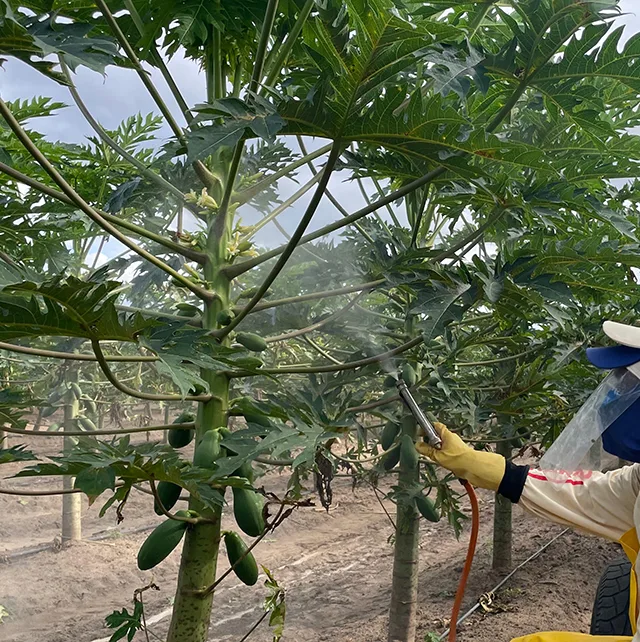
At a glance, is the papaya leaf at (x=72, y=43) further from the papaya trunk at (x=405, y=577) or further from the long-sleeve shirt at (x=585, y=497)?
the papaya trunk at (x=405, y=577)

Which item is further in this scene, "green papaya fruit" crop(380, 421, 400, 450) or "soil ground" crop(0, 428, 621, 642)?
"soil ground" crop(0, 428, 621, 642)

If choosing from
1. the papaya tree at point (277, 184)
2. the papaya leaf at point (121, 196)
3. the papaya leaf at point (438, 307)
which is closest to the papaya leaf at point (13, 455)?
the papaya tree at point (277, 184)

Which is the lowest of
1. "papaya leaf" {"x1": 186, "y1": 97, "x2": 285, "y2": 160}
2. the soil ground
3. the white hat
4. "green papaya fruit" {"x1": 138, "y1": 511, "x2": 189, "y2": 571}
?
the soil ground

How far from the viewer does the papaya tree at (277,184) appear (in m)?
1.19

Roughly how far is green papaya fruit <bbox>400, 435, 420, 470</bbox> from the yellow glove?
1.25 metres

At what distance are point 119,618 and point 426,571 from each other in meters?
4.04

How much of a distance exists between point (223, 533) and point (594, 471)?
1074 millimetres

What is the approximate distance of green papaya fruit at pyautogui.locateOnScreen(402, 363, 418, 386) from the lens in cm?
295

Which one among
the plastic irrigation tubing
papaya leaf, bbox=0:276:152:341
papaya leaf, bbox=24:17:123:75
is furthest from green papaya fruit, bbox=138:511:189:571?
the plastic irrigation tubing

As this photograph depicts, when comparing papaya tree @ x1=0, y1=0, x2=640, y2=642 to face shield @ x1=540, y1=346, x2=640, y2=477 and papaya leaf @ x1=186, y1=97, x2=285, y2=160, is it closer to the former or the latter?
papaya leaf @ x1=186, y1=97, x2=285, y2=160

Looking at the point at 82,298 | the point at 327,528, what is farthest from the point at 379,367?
the point at 327,528

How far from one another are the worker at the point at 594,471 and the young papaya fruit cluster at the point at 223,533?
0.54 metres

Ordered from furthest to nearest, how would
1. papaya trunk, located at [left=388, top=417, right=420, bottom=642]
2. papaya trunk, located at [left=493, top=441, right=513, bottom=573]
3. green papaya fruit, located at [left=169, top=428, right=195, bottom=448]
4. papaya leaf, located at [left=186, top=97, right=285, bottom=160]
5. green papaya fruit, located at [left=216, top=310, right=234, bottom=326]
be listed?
papaya trunk, located at [left=493, top=441, right=513, bottom=573] → papaya trunk, located at [left=388, top=417, right=420, bottom=642] → green papaya fruit, located at [left=169, top=428, right=195, bottom=448] → green papaya fruit, located at [left=216, top=310, right=234, bottom=326] → papaya leaf, located at [left=186, top=97, right=285, bottom=160]

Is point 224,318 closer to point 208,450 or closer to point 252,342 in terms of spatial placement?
point 252,342
